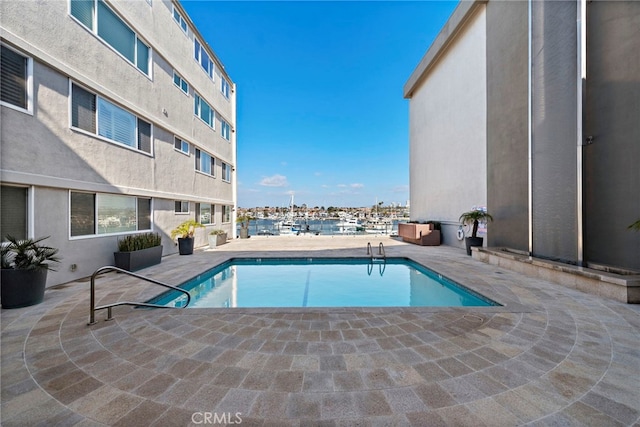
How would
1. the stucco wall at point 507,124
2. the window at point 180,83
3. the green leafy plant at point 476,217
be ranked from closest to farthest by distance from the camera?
the stucco wall at point 507,124
the green leafy plant at point 476,217
the window at point 180,83

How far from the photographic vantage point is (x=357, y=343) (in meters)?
3.20

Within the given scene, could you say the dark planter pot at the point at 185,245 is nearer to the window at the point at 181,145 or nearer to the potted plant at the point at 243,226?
the window at the point at 181,145

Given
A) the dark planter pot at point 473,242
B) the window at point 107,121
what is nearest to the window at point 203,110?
the window at point 107,121

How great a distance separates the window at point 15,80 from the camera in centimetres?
482

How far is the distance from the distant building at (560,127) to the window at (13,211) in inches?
481

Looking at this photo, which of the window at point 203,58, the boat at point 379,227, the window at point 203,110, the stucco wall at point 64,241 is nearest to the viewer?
the stucco wall at point 64,241

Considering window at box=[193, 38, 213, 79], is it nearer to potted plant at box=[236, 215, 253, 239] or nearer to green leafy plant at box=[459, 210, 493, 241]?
potted plant at box=[236, 215, 253, 239]

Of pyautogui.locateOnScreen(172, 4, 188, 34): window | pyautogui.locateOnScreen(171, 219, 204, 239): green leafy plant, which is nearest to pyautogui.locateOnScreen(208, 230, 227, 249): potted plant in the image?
pyautogui.locateOnScreen(171, 219, 204, 239): green leafy plant

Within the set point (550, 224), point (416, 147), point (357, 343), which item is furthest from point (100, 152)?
point (416, 147)

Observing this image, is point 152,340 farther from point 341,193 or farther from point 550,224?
point 341,193

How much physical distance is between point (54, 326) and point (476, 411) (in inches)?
211

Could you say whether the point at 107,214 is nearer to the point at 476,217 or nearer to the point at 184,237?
the point at 184,237

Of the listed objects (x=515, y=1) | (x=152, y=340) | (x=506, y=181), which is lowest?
(x=152, y=340)

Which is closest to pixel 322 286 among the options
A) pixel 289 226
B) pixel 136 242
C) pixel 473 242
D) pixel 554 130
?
pixel 136 242
